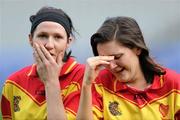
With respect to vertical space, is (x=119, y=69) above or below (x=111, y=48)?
below

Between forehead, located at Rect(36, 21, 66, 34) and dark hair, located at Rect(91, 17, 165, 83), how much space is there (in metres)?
0.17

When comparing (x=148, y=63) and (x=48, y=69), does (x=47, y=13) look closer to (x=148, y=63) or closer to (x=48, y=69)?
(x=48, y=69)

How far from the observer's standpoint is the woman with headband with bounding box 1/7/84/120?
2.62 meters

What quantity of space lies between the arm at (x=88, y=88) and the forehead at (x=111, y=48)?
0.05 metres

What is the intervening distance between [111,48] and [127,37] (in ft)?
0.35

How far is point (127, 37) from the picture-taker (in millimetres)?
2646

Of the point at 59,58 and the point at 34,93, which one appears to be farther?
the point at 34,93

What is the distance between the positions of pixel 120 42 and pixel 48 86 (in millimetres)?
418

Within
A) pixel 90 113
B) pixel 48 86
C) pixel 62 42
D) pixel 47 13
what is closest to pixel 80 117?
pixel 90 113

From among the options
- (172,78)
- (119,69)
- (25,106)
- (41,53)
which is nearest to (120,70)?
(119,69)

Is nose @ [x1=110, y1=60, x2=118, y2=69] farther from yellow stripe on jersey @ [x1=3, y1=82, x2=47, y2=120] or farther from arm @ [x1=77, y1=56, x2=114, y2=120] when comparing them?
yellow stripe on jersey @ [x1=3, y1=82, x2=47, y2=120]

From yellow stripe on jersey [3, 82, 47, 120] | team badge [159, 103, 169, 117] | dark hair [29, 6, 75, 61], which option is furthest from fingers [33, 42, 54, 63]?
team badge [159, 103, 169, 117]

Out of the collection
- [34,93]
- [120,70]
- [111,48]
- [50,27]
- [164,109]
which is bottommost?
[164,109]

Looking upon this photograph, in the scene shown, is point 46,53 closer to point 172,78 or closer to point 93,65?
point 93,65
